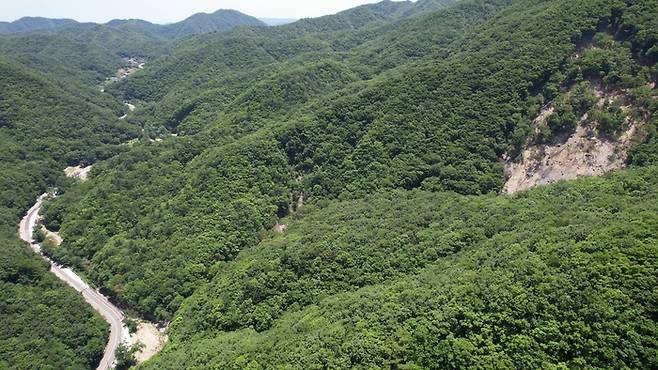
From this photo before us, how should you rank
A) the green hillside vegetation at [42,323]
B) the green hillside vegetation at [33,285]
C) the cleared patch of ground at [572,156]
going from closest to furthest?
1. the green hillside vegetation at [42,323]
2. the green hillside vegetation at [33,285]
3. the cleared patch of ground at [572,156]

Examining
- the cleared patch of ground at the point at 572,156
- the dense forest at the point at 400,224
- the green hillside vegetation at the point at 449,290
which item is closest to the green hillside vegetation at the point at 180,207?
the dense forest at the point at 400,224

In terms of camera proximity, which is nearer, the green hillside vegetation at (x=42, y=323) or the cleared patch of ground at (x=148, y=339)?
the green hillside vegetation at (x=42, y=323)

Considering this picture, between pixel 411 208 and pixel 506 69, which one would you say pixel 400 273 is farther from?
pixel 506 69

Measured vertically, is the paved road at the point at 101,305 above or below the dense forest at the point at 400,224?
below

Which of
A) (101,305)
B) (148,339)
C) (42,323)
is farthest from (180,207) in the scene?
(42,323)

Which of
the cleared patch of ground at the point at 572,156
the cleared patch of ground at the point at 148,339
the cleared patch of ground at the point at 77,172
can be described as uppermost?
the cleared patch of ground at the point at 572,156

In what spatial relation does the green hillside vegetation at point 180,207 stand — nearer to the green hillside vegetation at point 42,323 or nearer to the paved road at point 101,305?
the paved road at point 101,305

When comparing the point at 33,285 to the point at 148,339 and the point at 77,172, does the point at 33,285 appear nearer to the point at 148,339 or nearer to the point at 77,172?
the point at 148,339

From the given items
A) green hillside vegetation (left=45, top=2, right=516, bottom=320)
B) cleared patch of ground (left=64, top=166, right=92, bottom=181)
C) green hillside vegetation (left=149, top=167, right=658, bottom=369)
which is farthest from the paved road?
cleared patch of ground (left=64, top=166, right=92, bottom=181)

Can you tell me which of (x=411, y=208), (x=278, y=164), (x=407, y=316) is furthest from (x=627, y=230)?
(x=278, y=164)
